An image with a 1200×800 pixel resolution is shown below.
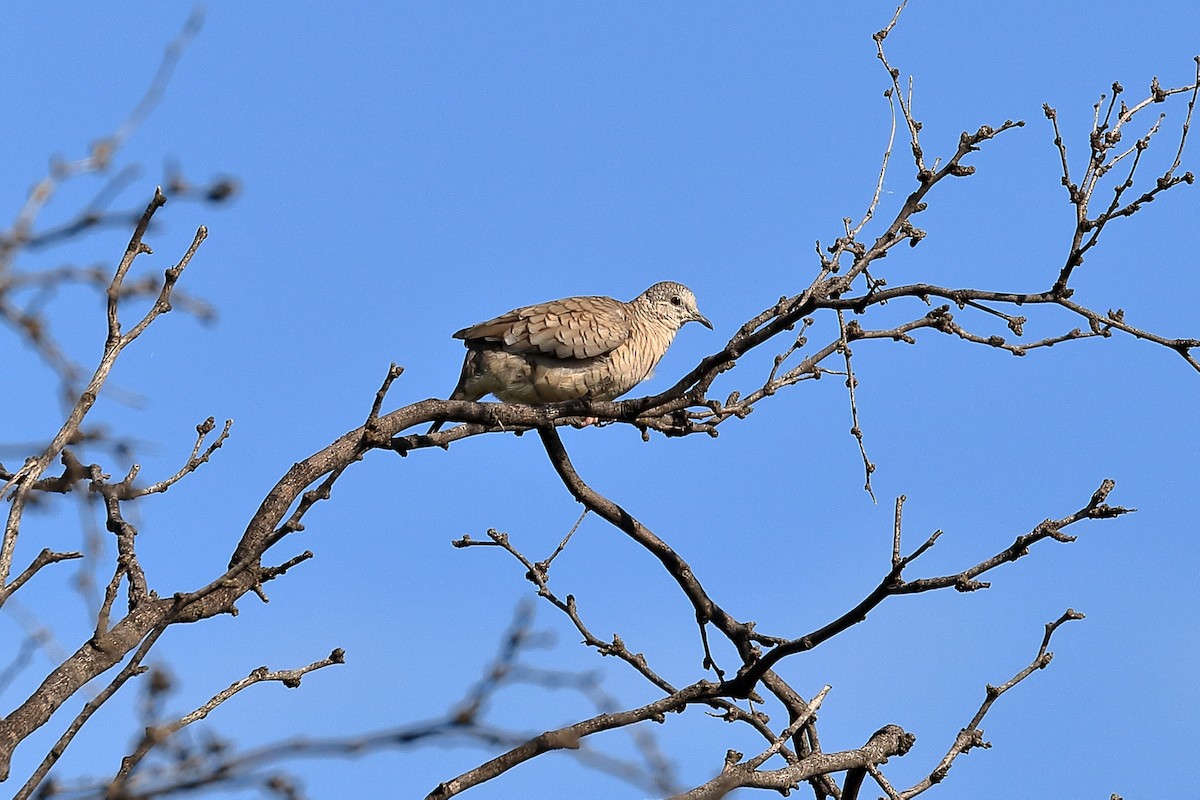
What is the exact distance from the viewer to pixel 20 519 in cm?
338

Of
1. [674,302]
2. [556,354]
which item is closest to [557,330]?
[556,354]

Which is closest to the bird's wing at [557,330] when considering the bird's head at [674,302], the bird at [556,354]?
the bird at [556,354]

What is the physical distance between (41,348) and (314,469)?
2345mm

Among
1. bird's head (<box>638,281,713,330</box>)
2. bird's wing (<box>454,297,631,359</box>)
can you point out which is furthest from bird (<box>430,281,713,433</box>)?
bird's head (<box>638,281,713,330</box>)

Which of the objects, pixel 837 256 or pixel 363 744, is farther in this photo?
pixel 837 256

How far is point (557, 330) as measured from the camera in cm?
705

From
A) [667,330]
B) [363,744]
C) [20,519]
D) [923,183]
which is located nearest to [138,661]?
[20,519]

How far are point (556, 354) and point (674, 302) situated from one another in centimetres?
161

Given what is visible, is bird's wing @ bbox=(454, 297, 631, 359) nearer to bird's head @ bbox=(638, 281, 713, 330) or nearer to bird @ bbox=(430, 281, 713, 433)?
bird @ bbox=(430, 281, 713, 433)

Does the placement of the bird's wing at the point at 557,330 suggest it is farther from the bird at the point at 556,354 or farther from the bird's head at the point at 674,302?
the bird's head at the point at 674,302

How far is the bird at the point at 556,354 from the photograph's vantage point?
6.91 m

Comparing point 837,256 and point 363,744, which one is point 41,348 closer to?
point 363,744

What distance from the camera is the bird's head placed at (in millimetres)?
8328

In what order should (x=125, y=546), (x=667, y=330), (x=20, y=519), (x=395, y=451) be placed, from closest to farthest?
(x=20, y=519)
(x=125, y=546)
(x=395, y=451)
(x=667, y=330)
